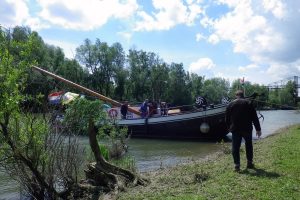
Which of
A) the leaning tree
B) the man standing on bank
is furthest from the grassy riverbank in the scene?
the man standing on bank

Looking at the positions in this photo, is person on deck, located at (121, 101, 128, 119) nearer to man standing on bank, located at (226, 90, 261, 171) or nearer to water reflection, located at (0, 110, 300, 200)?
water reflection, located at (0, 110, 300, 200)

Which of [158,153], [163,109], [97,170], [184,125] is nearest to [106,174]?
[97,170]

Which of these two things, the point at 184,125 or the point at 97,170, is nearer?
the point at 97,170

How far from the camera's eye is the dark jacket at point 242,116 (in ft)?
28.3

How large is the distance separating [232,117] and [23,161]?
441 centimetres

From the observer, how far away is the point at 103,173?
893 centimetres

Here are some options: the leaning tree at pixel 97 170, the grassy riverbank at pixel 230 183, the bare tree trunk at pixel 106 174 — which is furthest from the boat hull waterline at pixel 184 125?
the grassy riverbank at pixel 230 183

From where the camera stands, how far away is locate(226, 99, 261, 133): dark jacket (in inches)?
339

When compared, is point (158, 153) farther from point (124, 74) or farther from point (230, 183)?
point (124, 74)

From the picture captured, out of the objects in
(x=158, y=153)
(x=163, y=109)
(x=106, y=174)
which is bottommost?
(x=158, y=153)

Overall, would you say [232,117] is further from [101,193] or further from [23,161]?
[23,161]

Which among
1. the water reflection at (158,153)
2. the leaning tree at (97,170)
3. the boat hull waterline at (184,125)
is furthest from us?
the boat hull waterline at (184,125)

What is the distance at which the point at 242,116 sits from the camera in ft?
28.3

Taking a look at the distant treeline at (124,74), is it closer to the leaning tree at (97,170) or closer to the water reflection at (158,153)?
the water reflection at (158,153)
